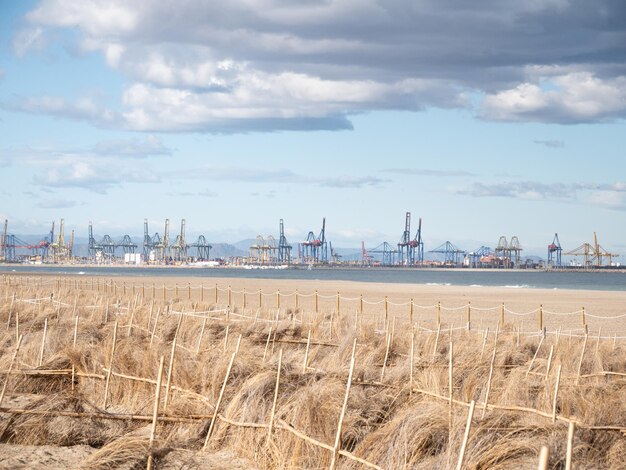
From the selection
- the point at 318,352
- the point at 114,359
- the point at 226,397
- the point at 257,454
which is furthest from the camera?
the point at 318,352

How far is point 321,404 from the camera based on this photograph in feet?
30.7

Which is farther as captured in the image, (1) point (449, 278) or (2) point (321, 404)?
(1) point (449, 278)

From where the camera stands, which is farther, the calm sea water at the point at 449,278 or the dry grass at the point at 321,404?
the calm sea water at the point at 449,278

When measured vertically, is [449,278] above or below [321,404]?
below

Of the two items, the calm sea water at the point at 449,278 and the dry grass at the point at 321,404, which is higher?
the dry grass at the point at 321,404

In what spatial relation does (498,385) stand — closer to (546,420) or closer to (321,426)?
(546,420)

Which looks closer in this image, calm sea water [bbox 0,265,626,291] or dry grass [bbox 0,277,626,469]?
dry grass [bbox 0,277,626,469]

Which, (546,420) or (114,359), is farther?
(114,359)

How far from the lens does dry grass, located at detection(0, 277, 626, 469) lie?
8.14m

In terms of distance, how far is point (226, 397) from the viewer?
425 inches

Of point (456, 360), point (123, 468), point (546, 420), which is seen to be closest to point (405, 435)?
point (546, 420)

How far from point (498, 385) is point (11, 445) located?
6.53 metres

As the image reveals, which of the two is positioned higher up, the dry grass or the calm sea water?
the dry grass

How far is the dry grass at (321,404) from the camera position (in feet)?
26.7
